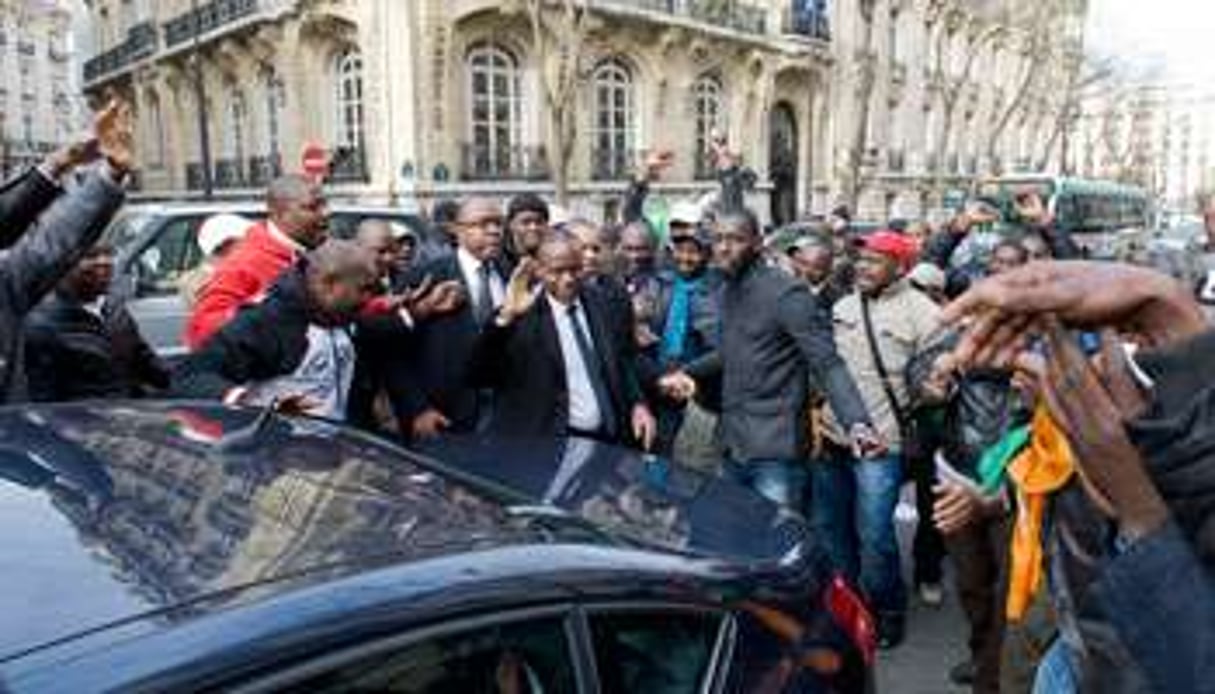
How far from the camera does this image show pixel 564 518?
2.27 m

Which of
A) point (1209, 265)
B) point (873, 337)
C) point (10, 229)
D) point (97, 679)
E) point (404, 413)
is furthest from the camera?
point (1209, 265)

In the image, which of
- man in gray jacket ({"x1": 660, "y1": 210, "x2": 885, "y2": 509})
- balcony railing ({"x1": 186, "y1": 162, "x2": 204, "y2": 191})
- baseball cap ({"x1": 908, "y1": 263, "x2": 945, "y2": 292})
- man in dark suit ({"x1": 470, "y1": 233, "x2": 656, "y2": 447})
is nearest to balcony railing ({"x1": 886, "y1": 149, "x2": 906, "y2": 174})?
balcony railing ({"x1": 186, "y1": 162, "x2": 204, "y2": 191})

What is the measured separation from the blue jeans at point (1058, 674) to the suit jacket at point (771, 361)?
120 inches

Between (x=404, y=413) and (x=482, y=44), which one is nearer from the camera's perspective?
(x=404, y=413)

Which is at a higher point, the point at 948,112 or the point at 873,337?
the point at 948,112

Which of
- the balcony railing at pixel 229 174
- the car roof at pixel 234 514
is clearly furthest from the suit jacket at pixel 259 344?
the balcony railing at pixel 229 174

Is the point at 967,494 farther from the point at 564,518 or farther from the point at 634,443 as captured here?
the point at 634,443

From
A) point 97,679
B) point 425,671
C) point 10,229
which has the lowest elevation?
point 425,671

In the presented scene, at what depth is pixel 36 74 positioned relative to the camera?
7938 cm

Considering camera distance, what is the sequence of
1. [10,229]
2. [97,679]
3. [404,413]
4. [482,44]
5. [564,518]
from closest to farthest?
[97,679] → [564,518] → [10,229] → [404,413] → [482,44]

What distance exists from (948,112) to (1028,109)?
53.8 feet

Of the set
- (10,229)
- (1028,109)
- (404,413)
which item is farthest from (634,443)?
(1028,109)

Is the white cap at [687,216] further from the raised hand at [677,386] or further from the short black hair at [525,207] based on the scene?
the raised hand at [677,386]

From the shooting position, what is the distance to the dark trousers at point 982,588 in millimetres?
4324
